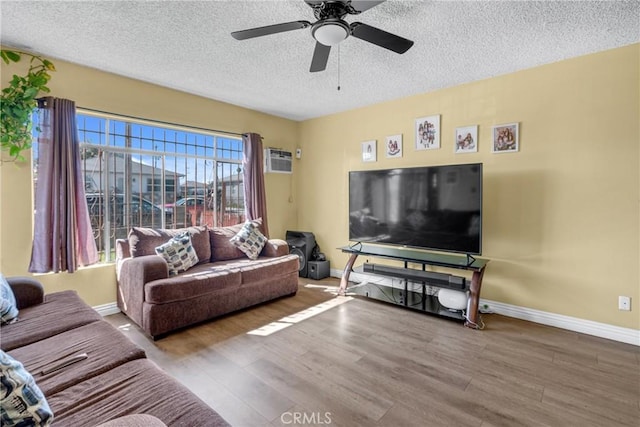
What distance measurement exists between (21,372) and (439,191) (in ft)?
10.8

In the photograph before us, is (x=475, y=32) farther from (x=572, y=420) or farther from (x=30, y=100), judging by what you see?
(x=30, y=100)

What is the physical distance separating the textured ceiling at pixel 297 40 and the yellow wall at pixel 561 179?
0.76 feet

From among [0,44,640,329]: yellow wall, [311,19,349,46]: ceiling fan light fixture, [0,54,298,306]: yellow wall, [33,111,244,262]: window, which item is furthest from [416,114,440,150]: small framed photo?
[33,111,244,262]: window

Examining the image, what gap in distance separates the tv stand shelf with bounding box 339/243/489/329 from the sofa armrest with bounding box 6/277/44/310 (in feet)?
9.59

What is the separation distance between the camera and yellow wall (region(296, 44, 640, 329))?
2.66 metres

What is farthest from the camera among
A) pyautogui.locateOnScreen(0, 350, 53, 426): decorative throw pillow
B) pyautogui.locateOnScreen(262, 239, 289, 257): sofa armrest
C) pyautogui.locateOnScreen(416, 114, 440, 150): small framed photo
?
pyautogui.locateOnScreen(262, 239, 289, 257): sofa armrest

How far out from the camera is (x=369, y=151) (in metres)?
4.34

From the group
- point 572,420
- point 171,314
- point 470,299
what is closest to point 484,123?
point 470,299

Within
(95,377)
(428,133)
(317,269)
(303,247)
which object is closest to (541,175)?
(428,133)

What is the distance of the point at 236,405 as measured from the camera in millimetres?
1854

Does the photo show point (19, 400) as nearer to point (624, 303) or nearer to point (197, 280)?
point (197, 280)

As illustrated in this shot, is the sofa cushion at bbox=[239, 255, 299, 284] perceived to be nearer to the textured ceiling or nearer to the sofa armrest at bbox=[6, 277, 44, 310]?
the sofa armrest at bbox=[6, 277, 44, 310]

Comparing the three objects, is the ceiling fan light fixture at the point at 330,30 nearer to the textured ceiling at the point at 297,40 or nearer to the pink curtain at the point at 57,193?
the textured ceiling at the point at 297,40

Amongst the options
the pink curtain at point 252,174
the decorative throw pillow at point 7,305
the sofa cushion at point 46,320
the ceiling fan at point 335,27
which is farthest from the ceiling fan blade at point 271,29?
the pink curtain at point 252,174
